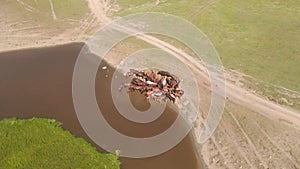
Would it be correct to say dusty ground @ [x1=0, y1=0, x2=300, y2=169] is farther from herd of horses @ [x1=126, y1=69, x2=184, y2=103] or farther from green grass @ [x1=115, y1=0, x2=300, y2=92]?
green grass @ [x1=115, y1=0, x2=300, y2=92]

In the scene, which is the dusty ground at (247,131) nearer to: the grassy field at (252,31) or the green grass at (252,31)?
the grassy field at (252,31)

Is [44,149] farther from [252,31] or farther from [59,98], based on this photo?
[252,31]

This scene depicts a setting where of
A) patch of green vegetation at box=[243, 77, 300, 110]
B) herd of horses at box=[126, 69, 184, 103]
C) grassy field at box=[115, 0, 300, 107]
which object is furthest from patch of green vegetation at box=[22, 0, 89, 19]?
patch of green vegetation at box=[243, 77, 300, 110]

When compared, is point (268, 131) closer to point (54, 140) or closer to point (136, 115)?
point (136, 115)

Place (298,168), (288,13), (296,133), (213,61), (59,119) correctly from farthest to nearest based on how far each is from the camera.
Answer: (288,13)
(213,61)
(59,119)
(296,133)
(298,168)

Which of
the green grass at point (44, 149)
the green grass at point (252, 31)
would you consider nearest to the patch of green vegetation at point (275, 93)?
the green grass at point (252, 31)

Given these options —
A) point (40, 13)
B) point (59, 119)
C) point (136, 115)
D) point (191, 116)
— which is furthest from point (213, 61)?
point (40, 13)

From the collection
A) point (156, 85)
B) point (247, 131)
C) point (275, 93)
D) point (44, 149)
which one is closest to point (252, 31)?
point (275, 93)
